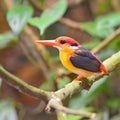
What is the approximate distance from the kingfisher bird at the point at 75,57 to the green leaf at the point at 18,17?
1.78ft

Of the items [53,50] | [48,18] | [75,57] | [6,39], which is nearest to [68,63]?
[75,57]

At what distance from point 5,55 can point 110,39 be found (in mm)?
1087

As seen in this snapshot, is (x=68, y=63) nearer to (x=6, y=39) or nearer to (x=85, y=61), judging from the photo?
(x=85, y=61)

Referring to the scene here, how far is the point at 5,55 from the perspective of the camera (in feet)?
6.76

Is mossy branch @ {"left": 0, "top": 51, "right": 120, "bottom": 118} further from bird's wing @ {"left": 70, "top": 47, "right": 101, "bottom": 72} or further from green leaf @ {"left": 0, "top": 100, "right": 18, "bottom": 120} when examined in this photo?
green leaf @ {"left": 0, "top": 100, "right": 18, "bottom": 120}

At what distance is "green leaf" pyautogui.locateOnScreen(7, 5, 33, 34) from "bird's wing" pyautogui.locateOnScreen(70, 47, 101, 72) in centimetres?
54

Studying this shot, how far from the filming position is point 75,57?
19.0 inches

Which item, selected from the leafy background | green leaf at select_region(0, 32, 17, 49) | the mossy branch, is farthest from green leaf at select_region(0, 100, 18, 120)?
the mossy branch

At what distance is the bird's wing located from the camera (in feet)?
1.58

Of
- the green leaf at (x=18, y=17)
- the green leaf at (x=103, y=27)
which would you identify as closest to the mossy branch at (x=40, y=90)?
the green leaf at (x=18, y=17)

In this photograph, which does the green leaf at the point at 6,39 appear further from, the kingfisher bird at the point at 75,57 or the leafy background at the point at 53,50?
the kingfisher bird at the point at 75,57

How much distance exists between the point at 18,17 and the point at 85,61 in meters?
0.61

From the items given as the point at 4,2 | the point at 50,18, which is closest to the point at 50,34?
the point at 4,2

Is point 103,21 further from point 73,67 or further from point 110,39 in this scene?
point 73,67
